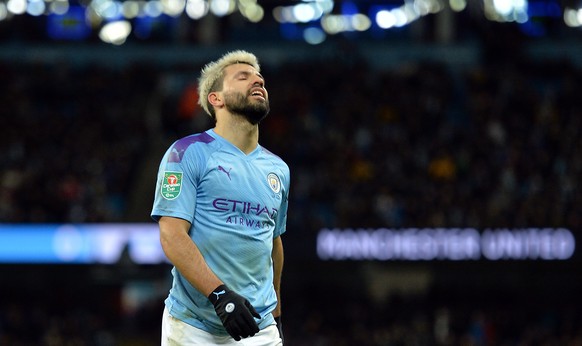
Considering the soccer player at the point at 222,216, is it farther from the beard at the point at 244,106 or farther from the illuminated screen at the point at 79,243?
the illuminated screen at the point at 79,243

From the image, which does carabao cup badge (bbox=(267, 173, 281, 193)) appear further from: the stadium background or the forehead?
the stadium background

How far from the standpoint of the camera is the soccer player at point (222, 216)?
4488 millimetres

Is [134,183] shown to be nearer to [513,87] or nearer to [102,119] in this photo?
[102,119]

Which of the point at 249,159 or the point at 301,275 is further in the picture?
the point at 301,275

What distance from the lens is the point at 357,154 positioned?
837 inches

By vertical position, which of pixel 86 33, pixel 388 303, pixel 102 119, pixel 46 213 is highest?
pixel 86 33

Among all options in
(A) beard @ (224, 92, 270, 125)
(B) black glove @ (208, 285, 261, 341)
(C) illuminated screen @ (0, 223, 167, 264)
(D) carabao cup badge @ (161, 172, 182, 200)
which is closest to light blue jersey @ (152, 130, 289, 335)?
(D) carabao cup badge @ (161, 172, 182, 200)

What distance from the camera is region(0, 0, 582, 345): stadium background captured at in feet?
64.0

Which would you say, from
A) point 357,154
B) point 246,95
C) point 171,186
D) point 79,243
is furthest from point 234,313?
point 357,154

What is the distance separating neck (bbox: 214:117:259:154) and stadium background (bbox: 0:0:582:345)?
1439 centimetres

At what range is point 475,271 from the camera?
19344mm

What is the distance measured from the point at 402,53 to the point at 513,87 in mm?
3606

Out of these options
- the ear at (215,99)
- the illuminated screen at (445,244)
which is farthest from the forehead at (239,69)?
the illuminated screen at (445,244)

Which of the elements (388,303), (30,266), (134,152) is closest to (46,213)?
(30,266)
